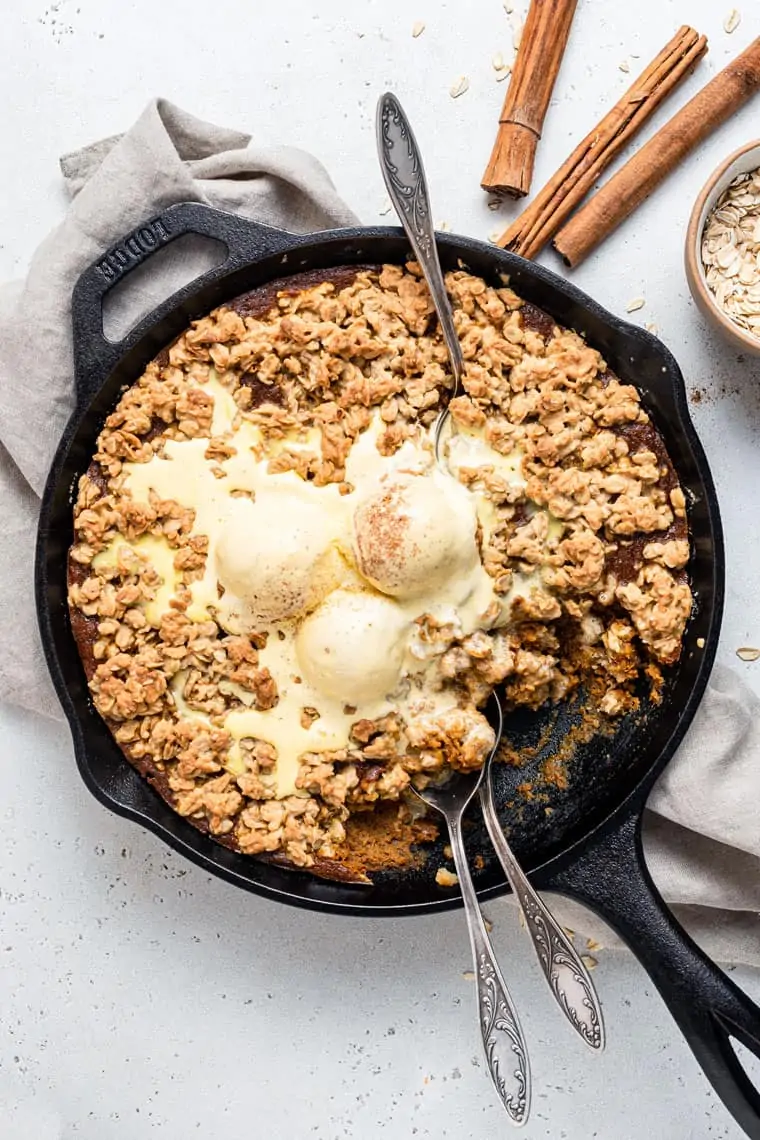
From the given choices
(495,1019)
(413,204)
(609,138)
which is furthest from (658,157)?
(495,1019)

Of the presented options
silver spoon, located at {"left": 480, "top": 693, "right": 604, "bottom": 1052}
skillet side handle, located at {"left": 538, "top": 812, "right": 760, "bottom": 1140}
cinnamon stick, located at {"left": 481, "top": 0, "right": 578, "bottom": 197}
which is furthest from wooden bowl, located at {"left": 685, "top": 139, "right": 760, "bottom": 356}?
silver spoon, located at {"left": 480, "top": 693, "right": 604, "bottom": 1052}

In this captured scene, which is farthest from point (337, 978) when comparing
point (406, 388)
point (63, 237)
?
point (63, 237)

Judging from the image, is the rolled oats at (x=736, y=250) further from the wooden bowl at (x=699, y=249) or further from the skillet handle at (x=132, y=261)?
the skillet handle at (x=132, y=261)

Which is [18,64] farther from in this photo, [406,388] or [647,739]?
[647,739]

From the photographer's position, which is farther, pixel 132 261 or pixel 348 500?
pixel 132 261

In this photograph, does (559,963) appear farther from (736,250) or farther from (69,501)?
(736,250)

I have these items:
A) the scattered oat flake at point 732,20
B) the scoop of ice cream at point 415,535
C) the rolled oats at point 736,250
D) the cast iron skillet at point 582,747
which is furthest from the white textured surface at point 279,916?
the scoop of ice cream at point 415,535

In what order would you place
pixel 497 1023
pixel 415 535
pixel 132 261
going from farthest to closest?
pixel 132 261
pixel 497 1023
pixel 415 535
